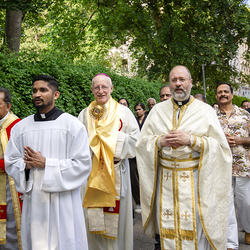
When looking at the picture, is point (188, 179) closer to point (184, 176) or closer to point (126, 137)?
point (184, 176)

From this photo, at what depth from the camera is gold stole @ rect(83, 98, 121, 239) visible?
14.4 feet

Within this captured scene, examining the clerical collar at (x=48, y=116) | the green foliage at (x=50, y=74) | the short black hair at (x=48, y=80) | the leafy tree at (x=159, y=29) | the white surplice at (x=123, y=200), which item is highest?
the leafy tree at (x=159, y=29)

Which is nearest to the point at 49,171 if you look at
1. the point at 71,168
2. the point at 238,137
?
the point at 71,168

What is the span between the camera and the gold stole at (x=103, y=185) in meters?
4.39

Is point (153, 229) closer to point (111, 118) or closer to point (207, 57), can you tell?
point (111, 118)

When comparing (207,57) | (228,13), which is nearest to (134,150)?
(207,57)

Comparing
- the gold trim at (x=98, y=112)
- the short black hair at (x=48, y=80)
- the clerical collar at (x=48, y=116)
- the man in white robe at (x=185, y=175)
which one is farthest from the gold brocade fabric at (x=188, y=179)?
the short black hair at (x=48, y=80)

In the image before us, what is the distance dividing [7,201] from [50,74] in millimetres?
3865

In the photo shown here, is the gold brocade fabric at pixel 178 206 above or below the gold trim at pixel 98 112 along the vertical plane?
below

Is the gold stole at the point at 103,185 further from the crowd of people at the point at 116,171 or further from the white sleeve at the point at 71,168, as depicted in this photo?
the white sleeve at the point at 71,168

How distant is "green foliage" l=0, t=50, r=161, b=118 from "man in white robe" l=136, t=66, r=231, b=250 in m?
3.31

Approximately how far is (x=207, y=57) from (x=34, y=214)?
54.5ft

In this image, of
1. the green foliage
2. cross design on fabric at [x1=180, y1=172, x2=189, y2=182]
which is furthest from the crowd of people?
the green foliage

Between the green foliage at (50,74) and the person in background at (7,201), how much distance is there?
5.62ft
